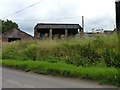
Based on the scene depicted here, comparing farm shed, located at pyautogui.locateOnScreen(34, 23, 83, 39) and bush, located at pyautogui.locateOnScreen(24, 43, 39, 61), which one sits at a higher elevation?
farm shed, located at pyautogui.locateOnScreen(34, 23, 83, 39)

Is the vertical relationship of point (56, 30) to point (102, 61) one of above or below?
above

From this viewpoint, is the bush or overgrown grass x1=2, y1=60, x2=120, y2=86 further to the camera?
the bush

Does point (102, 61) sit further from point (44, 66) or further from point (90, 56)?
point (44, 66)

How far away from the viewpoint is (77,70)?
14.9m

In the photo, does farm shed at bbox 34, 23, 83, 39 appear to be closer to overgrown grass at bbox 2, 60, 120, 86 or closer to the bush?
the bush

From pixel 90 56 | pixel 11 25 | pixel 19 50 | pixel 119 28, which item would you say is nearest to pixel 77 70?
pixel 90 56

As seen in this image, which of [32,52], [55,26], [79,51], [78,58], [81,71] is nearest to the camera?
[81,71]

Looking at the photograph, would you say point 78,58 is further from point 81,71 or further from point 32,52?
point 32,52

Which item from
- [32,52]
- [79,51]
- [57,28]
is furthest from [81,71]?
[57,28]

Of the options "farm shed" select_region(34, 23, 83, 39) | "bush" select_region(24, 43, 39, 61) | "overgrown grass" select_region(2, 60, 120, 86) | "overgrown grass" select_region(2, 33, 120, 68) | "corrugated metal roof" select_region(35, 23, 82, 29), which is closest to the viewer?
"overgrown grass" select_region(2, 60, 120, 86)

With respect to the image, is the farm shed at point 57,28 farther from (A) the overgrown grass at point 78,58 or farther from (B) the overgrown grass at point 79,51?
(B) the overgrown grass at point 79,51

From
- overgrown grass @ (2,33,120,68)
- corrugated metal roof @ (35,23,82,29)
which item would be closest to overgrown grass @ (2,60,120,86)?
overgrown grass @ (2,33,120,68)

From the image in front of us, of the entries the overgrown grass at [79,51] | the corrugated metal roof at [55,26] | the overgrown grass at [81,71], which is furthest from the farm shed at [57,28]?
the overgrown grass at [81,71]

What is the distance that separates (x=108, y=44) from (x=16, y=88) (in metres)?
8.28
